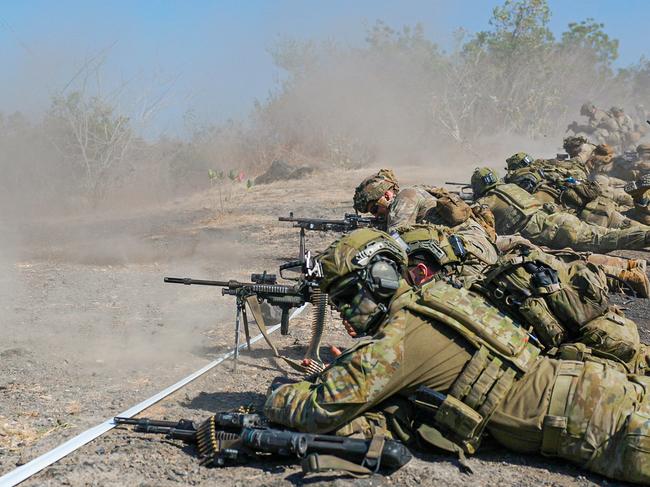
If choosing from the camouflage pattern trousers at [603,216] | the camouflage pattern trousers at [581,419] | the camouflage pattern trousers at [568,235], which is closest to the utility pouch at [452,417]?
the camouflage pattern trousers at [581,419]

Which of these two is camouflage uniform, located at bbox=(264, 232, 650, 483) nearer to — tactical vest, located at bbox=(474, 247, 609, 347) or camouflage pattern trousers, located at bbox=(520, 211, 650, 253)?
tactical vest, located at bbox=(474, 247, 609, 347)

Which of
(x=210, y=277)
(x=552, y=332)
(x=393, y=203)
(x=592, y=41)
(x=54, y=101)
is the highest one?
(x=592, y=41)

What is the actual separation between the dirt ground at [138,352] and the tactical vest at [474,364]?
0.25 meters

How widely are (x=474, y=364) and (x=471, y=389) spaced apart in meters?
0.12

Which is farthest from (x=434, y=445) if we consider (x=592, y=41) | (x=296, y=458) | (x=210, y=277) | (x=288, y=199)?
(x=592, y=41)

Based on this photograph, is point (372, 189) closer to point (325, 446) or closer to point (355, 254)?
point (355, 254)

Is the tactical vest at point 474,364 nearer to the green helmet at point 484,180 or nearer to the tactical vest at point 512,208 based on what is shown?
the tactical vest at point 512,208

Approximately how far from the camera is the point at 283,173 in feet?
78.6

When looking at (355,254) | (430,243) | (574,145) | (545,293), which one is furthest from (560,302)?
(574,145)

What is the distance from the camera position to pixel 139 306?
8.39 meters

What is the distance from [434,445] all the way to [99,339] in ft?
13.3

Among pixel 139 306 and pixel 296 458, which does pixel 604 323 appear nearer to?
pixel 296 458

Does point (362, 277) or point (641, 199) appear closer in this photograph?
point (362, 277)

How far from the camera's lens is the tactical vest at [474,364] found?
3.59 m
